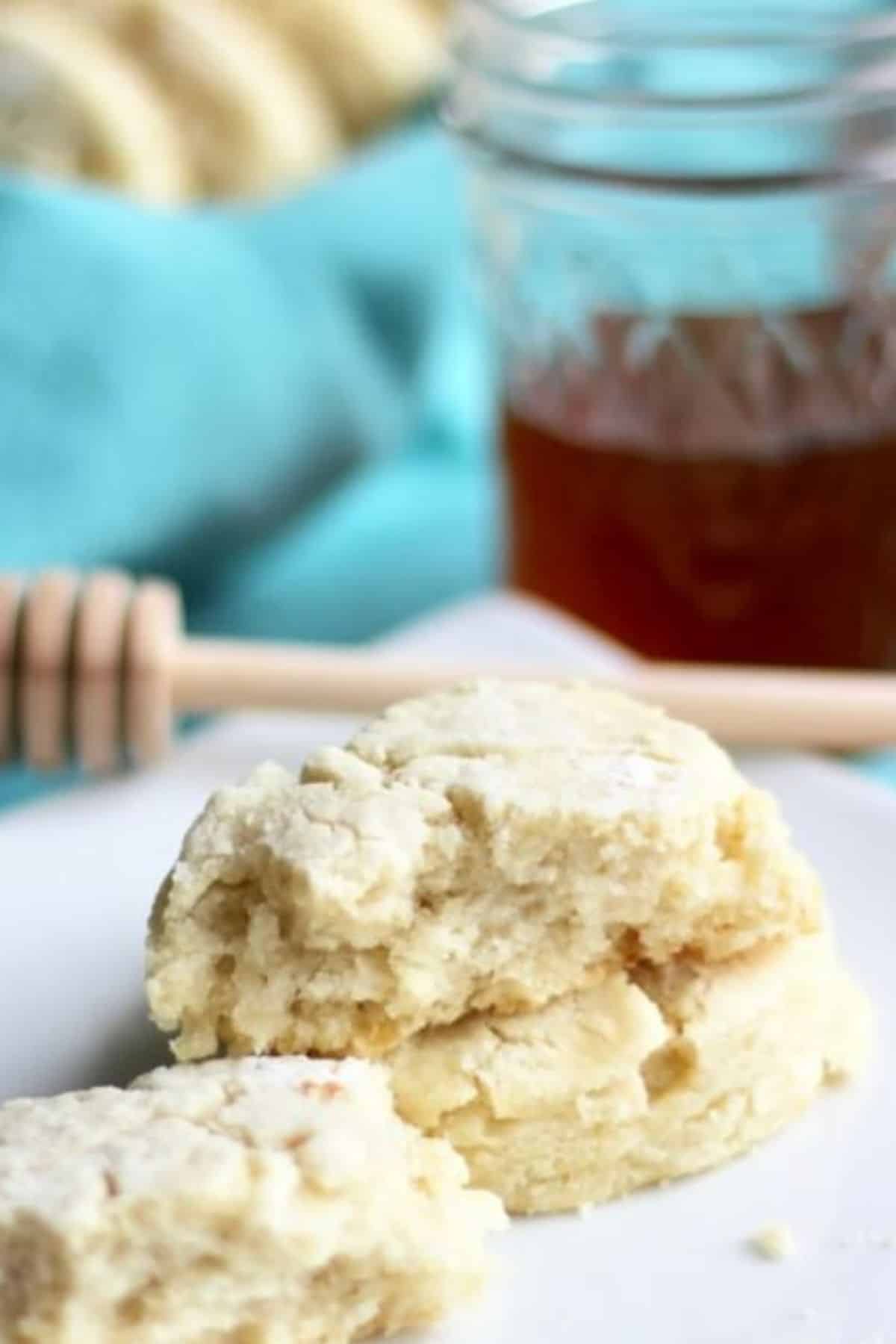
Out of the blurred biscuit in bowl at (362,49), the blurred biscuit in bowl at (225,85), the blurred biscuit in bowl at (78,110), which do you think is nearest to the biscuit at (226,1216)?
the blurred biscuit in bowl at (78,110)

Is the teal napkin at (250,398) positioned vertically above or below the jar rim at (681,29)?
below

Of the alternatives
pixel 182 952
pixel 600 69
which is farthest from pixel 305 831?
pixel 600 69

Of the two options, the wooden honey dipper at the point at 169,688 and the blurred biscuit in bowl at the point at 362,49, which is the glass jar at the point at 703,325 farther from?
the blurred biscuit in bowl at the point at 362,49

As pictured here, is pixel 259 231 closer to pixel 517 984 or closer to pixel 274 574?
pixel 274 574

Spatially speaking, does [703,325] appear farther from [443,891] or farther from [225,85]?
[443,891]

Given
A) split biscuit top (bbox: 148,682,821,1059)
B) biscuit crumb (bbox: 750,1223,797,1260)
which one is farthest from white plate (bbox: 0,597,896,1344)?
split biscuit top (bbox: 148,682,821,1059)

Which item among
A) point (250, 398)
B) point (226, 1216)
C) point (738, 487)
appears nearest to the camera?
point (226, 1216)

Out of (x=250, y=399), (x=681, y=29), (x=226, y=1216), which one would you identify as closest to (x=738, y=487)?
(x=681, y=29)
